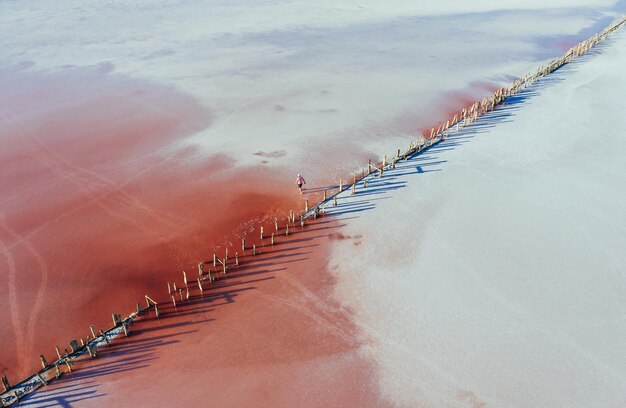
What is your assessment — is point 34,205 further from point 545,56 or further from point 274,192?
point 545,56

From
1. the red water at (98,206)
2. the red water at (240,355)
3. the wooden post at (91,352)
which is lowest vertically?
the red water at (240,355)

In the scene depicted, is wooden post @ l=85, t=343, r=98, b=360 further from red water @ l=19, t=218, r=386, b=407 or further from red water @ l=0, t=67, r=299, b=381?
red water @ l=0, t=67, r=299, b=381

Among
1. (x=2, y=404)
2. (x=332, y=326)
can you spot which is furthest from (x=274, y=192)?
(x=2, y=404)

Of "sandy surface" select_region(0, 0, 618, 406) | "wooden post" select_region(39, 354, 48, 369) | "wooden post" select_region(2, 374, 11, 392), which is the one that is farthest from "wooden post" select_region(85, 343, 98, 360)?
"wooden post" select_region(2, 374, 11, 392)

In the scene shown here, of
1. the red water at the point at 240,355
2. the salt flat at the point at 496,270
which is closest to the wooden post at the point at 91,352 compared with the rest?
the red water at the point at 240,355

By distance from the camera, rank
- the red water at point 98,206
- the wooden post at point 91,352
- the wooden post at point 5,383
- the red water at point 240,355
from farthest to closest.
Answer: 1. the red water at point 98,206
2. the wooden post at point 91,352
3. the red water at point 240,355
4. the wooden post at point 5,383

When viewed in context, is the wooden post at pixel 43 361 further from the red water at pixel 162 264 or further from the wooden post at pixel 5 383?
the wooden post at pixel 5 383

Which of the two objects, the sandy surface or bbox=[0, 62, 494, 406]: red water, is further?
the sandy surface

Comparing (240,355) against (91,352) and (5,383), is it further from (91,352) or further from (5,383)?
(5,383)
